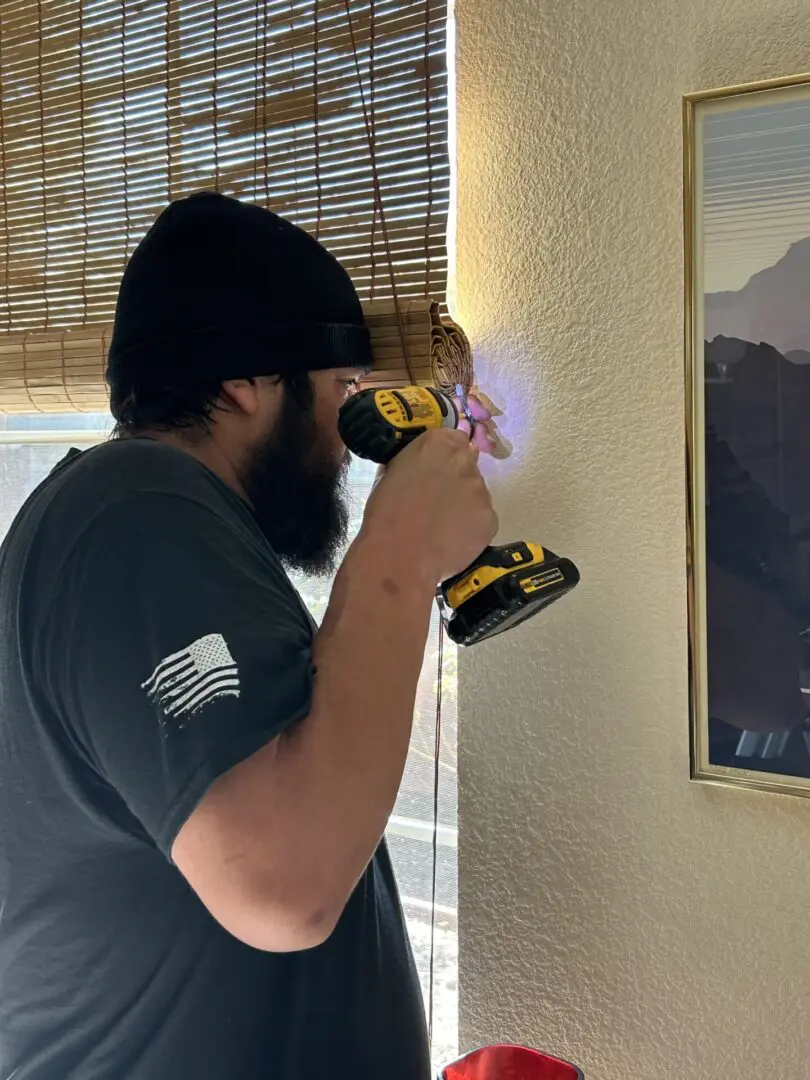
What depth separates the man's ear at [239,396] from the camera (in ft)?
2.46

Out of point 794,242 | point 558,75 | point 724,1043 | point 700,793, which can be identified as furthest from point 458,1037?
point 558,75

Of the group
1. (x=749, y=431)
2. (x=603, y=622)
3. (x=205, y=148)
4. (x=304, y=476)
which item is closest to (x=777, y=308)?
(x=749, y=431)

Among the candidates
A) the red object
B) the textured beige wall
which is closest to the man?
the red object

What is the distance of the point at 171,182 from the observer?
1168 mm

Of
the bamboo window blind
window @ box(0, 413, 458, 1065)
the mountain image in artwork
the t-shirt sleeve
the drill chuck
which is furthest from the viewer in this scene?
window @ box(0, 413, 458, 1065)

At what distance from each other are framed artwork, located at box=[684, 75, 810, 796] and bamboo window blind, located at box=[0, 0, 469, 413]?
10.7 inches

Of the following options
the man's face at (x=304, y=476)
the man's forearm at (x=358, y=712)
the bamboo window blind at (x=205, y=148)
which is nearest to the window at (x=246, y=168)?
the bamboo window blind at (x=205, y=148)

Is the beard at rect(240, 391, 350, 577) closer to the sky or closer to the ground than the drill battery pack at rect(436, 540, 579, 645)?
closer to the sky

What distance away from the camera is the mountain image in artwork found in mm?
822

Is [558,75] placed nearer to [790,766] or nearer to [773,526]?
[773,526]

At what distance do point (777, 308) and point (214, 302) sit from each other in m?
0.53

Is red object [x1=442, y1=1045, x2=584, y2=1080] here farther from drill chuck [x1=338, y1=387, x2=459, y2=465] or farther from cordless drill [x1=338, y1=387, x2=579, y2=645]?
drill chuck [x1=338, y1=387, x2=459, y2=465]

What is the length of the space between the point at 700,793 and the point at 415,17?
2.98 feet

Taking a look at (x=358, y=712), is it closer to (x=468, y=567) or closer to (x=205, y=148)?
(x=468, y=567)
